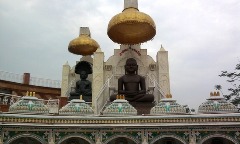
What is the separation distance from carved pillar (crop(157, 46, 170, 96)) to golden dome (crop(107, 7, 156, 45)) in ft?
3.68

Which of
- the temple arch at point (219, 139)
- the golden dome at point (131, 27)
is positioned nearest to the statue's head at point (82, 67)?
the golden dome at point (131, 27)

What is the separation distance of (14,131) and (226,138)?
6.36 meters

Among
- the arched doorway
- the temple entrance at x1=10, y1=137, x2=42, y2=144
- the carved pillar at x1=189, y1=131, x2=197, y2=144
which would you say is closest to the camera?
the carved pillar at x1=189, y1=131, x2=197, y2=144

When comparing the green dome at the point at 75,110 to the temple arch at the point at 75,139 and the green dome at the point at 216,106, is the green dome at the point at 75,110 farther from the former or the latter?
the green dome at the point at 216,106

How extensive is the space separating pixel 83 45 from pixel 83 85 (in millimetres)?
3772

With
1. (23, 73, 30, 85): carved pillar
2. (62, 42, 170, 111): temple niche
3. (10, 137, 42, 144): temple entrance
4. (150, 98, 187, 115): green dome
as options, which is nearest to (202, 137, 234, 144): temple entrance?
(150, 98, 187, 115): green dome

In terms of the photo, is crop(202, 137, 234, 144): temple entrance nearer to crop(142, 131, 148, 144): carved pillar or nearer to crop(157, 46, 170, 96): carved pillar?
crop(142, 131, 148, 144): carved pillar

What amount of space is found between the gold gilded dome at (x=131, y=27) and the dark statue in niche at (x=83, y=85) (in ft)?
9.39

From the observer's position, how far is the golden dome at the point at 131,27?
13595 millimetres

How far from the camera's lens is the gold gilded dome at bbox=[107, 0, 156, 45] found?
13602 mm

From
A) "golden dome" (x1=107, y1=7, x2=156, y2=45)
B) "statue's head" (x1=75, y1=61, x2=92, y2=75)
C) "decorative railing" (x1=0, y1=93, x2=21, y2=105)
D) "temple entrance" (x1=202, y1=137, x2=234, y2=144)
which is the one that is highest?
"golden dome" (x1=107, y1=7, x2=156, y2=45)

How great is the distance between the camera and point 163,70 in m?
14.3

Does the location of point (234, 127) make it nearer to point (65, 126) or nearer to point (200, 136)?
point (200, 136)

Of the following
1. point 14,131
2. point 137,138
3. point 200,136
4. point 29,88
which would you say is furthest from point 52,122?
point 29,88
